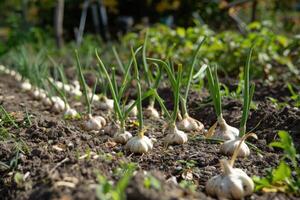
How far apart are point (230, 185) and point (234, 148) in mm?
370

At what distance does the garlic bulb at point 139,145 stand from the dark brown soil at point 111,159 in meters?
0.02

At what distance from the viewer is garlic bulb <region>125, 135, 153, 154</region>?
183 cm

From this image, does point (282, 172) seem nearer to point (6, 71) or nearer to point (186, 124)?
point (186, 124)

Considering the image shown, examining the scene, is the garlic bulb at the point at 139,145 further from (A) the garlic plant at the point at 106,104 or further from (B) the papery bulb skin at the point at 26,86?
(B) the papery bulb skin at the point at 26,86

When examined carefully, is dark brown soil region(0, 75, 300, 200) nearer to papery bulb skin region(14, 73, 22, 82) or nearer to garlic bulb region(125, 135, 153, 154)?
garlic bulb region(125, 135, 153, 154)

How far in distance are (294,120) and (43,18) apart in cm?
758

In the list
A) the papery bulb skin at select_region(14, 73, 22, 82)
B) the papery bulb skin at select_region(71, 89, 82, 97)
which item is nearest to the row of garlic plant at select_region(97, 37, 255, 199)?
the papery bulb skin at select_region(71, 89, 82, 97)

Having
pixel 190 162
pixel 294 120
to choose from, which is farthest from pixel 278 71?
pixel 190 162

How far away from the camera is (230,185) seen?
1409 millimetres

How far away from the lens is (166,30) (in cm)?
459

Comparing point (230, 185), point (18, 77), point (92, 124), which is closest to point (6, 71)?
point (18, 77)

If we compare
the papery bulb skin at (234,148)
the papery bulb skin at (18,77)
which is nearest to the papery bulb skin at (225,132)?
the papery bulb skin at (234,148)

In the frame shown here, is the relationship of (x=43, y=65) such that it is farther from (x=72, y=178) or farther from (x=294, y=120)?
(x=72, y=178)

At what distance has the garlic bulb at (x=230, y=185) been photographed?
55.4 inches
